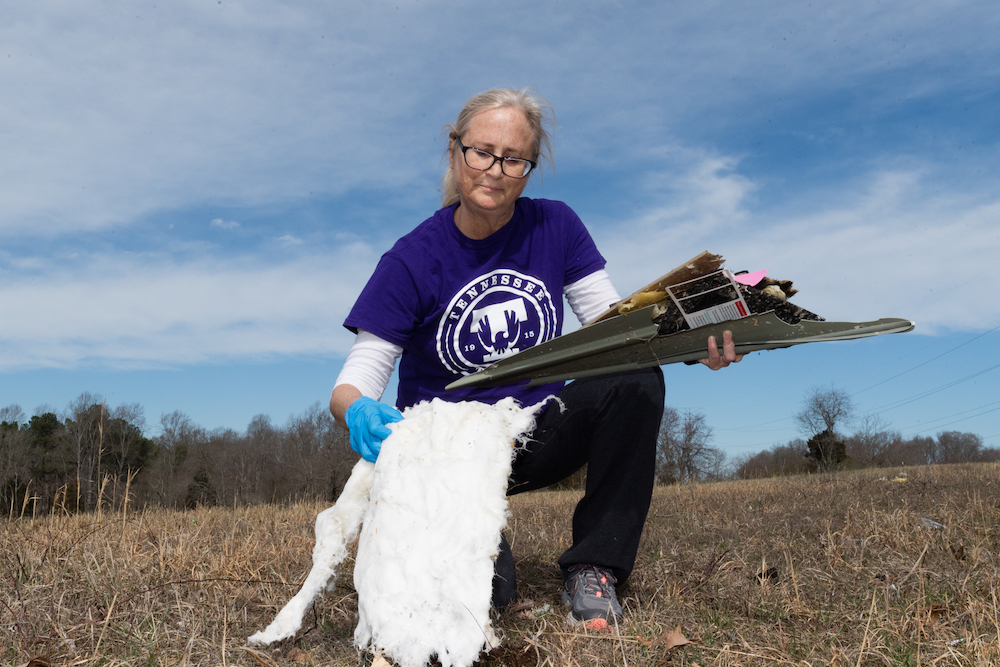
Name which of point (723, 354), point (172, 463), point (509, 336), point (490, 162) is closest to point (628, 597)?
point (723, 354)

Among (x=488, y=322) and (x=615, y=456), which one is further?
(x=488, y=322)

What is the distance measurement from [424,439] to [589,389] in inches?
31.1

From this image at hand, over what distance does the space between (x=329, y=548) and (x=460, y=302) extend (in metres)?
1.09

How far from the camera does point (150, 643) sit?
7.00 ft

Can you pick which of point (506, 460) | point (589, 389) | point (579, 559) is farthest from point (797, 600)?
point (506, 460)

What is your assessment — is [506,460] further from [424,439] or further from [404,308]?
[404,308]

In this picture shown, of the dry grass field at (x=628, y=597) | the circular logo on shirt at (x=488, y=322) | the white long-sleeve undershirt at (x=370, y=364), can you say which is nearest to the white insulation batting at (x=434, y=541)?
the dry grass field at (x=628, y=597)

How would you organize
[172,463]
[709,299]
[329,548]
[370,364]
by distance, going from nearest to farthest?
[329,548]
[709,299]
[370,364]
[172,463]

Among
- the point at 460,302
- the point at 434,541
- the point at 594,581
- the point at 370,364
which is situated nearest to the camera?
the point at 434,541

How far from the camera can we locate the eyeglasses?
8.59 ft

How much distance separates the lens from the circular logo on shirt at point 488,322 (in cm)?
272

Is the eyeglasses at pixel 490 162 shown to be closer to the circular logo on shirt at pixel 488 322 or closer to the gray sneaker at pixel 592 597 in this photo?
the circular logo on shirt at pixel 488 322

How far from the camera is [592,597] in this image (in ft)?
7.82

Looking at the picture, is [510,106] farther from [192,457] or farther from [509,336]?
[192,457]
